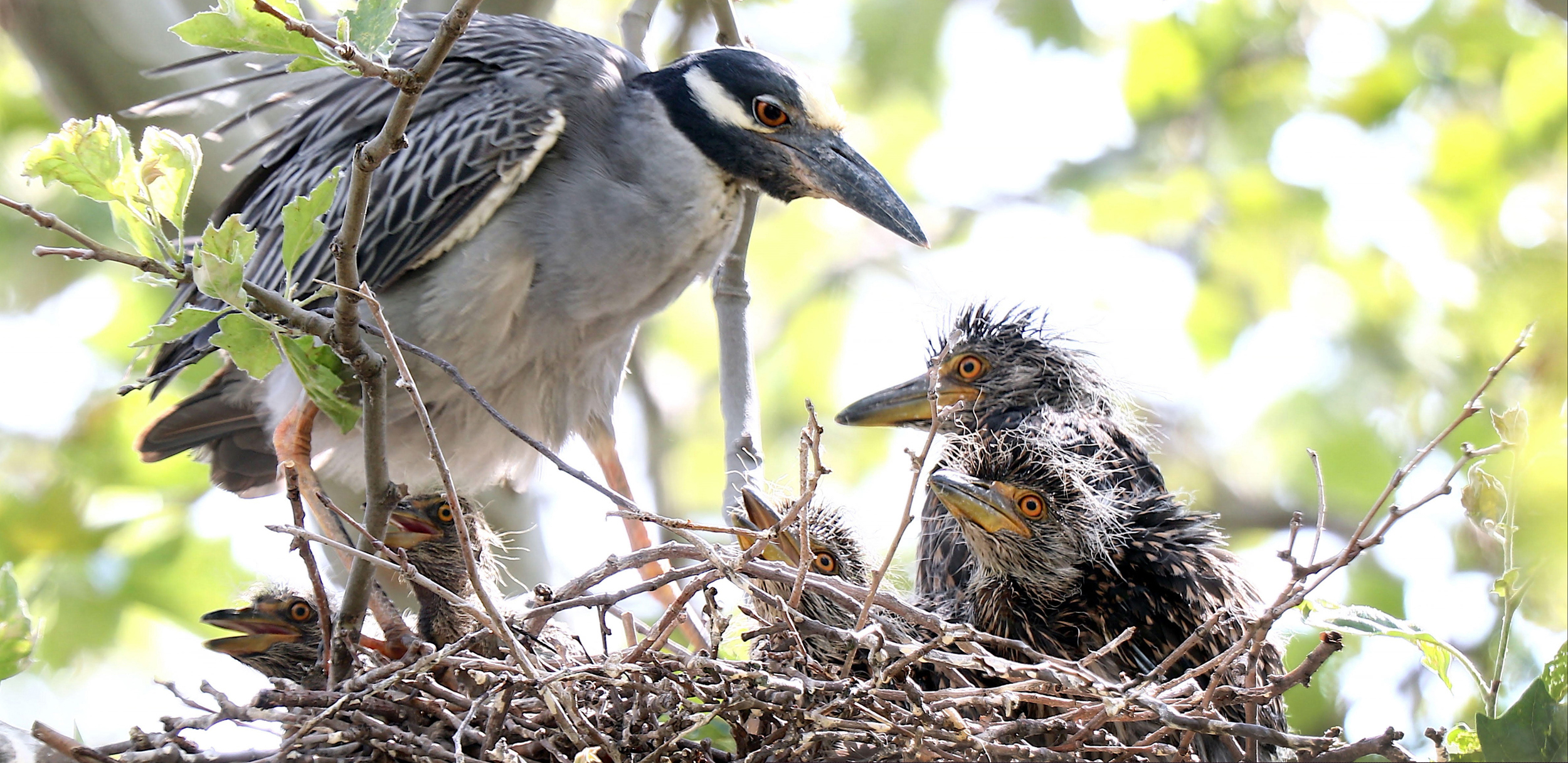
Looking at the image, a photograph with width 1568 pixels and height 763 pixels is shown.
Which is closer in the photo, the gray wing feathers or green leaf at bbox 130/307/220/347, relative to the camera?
green leaf at bbox 130/307/220/347

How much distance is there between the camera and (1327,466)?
5.10 metres

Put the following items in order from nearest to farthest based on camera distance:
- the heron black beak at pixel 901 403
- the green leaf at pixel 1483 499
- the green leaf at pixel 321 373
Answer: the green leaf at pixel 321 373 < the green leaf at pixel 1483 499 < the heron black beak at pixel 901 403

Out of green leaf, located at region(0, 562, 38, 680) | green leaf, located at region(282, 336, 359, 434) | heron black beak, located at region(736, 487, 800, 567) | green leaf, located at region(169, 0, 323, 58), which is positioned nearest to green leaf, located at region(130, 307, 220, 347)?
green leaf, located at region(282, 336, 359, 434)

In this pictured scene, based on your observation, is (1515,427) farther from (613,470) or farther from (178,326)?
(613,470)

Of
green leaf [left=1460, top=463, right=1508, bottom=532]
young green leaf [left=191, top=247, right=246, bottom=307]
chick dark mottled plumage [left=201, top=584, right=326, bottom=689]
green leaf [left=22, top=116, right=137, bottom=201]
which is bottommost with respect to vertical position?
chick dark mottled plumage [left=201, top=584, right=326, bottom=689]

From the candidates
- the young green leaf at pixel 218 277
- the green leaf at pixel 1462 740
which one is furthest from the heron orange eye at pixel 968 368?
the young green leaf at pixel 218 277

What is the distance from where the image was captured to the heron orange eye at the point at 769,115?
2.92m

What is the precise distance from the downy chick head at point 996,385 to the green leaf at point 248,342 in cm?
159

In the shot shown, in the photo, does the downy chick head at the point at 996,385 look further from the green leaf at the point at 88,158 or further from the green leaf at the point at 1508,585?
the green leaf at the point at 88,158

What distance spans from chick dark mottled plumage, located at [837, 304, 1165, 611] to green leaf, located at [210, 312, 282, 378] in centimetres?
158

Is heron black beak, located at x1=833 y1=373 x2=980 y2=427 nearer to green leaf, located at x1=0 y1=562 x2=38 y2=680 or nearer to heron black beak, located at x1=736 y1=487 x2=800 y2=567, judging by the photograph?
heron black beak, located at x1=736 y1=487 x2=800 y2=567

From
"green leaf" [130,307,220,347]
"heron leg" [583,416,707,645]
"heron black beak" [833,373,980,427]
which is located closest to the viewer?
"green leaf" [130,307,220,347]

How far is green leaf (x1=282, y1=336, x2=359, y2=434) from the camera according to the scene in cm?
173

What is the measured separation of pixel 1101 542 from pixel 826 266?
4079 millimetres
